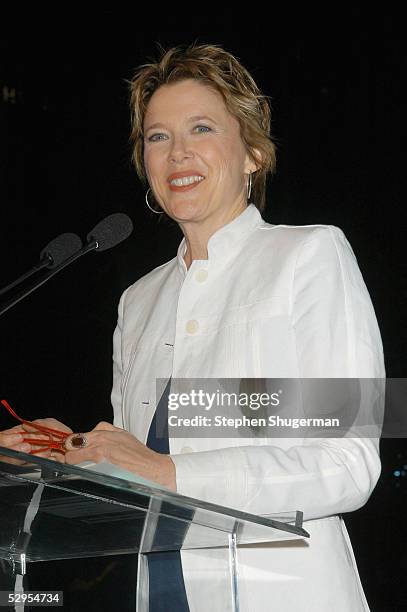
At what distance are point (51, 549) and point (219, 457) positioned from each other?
0.76 ft

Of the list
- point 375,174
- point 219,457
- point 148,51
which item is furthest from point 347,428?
point 148,51

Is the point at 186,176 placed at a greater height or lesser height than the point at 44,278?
greater

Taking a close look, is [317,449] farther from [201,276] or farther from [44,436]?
[201,276]

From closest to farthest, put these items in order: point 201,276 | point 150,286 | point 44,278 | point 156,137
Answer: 1. point 44,278
2. point 201,276
3. point 156,137
4. point 150,286

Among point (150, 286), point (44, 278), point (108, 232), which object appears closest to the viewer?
point (44, 278)

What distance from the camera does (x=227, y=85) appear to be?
192cm

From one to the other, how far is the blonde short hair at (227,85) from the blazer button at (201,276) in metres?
0.29

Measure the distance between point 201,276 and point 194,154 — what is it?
232mm

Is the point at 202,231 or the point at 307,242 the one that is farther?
the point at 202,231

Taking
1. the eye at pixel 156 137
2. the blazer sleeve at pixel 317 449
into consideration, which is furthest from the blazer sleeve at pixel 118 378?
the blazer sleeve at pixel 317 449

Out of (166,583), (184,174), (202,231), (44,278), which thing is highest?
(184,174)

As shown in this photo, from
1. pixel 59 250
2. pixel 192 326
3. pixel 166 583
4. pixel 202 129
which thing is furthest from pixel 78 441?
pixel 202 129

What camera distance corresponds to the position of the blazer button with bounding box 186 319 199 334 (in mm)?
1755

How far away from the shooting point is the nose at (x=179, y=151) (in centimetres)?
189
